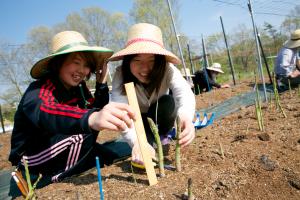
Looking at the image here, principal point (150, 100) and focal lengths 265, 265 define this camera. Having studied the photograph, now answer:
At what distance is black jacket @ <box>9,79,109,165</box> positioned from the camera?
1167 millimetres

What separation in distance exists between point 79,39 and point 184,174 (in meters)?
1.04

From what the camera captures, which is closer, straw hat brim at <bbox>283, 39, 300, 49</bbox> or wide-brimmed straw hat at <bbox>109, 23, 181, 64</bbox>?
wide-brimmed straw hat at <bbox>109, 23, 181, 64</bbox>

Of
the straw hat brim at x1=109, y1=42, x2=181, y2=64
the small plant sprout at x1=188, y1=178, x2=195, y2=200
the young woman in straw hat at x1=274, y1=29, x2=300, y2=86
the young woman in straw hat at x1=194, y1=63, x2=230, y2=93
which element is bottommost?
the young woman in straw hat at x1=194, y1=63, x2=230, y2=93

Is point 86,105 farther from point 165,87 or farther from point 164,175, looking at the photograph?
point 164,175

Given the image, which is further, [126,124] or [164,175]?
[164,175]

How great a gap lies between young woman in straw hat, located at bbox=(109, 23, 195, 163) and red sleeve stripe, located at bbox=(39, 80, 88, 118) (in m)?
0.41

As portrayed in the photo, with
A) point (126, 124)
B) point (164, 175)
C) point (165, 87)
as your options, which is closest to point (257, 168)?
point (164, 175)

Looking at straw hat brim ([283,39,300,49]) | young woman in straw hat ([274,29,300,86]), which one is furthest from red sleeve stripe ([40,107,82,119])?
straw hat brim ([283,39,300,49])

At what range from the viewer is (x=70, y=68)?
1.65 m

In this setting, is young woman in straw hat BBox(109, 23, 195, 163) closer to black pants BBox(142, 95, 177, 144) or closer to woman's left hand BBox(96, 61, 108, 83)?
black pants BBox(142, 95, 177, 144)

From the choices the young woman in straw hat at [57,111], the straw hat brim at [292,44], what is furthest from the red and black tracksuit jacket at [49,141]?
the straw hat brim at [292,44]

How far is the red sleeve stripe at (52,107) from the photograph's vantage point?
117cm

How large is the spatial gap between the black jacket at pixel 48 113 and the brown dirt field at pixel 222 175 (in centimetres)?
33

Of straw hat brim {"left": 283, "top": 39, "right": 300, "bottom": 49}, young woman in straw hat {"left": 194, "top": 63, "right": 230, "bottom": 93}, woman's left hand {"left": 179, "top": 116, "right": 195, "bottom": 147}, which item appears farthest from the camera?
young woman in straw hat {"left": 194, "top": 63, "right": 230, "bottom": 93}
